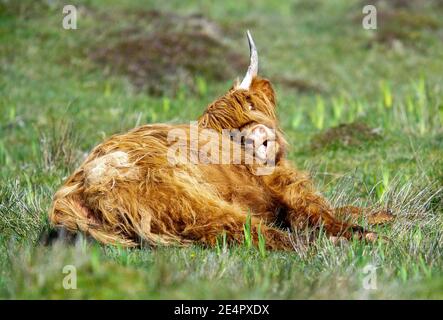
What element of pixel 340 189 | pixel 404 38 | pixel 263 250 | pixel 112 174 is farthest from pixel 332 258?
pixel 404 38

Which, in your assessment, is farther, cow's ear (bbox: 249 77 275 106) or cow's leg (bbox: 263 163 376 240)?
cow's ear (bbox: 249 77 275 106)

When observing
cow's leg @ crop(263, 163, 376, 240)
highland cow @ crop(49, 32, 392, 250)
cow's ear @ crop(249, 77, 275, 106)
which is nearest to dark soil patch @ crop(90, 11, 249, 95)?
cow's ear @ crop(249, 77, 275, 106)

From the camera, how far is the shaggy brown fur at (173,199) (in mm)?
5004

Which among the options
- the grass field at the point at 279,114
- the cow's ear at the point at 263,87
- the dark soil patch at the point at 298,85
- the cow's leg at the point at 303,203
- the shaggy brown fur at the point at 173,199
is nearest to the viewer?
the grass field at the point at 279,114

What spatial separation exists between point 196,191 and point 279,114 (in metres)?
6.35

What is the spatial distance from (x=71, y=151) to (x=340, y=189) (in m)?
2.53

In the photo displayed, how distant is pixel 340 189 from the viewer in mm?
6488

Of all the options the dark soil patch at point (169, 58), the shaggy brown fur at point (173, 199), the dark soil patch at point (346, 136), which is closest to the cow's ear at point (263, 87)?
the shaggy brown fur at point (173, 199)

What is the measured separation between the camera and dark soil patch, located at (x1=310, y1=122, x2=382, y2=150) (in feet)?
29.1

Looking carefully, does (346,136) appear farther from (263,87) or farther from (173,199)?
(173,199)

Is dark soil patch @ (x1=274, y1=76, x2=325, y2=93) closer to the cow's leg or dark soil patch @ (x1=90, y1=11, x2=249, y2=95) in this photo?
dark soil patch @ (x1=90, y1=11, x2=249, y2=95)

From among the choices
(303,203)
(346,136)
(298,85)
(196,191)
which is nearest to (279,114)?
(346,136)

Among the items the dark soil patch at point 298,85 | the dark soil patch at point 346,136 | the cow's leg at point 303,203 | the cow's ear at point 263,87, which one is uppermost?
the dark soil patch at point 298,85

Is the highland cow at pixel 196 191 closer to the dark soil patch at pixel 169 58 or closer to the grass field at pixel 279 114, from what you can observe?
the grass field at pixel 279 114
